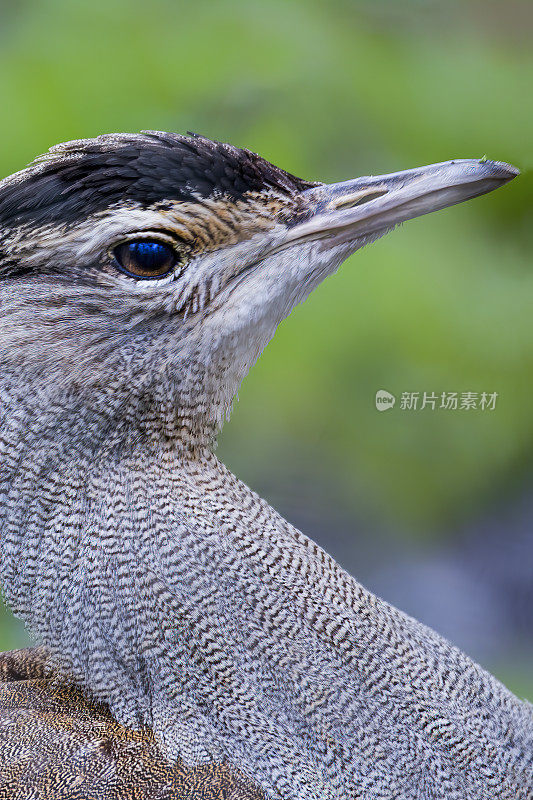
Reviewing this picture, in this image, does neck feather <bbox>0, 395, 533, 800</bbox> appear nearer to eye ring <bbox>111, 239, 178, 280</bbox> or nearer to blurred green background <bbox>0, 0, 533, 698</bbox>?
eye ring <bbox>111, 239, 178, 280</bbox>

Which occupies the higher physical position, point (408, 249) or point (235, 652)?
point (408, 249)

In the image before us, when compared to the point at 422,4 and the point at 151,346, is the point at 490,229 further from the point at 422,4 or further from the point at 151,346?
the point at 151,346

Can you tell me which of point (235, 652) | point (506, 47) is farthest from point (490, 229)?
point (235, 652)

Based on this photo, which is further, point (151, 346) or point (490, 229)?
point (490, 229)

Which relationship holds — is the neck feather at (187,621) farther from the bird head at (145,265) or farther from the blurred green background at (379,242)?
Result: the blurred green background at (379,242)

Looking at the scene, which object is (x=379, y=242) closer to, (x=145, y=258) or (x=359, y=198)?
(x=359, y=198)

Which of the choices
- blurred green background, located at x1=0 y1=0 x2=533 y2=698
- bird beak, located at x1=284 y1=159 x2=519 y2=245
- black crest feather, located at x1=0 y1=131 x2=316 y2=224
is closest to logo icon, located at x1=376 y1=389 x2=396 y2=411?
blurred green background, located at x1=0 y1=0 x2=533 y2=698

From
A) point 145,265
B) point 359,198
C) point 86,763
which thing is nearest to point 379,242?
point 359,198

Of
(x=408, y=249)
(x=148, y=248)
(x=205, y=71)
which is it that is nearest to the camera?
(x=148, y=248)
